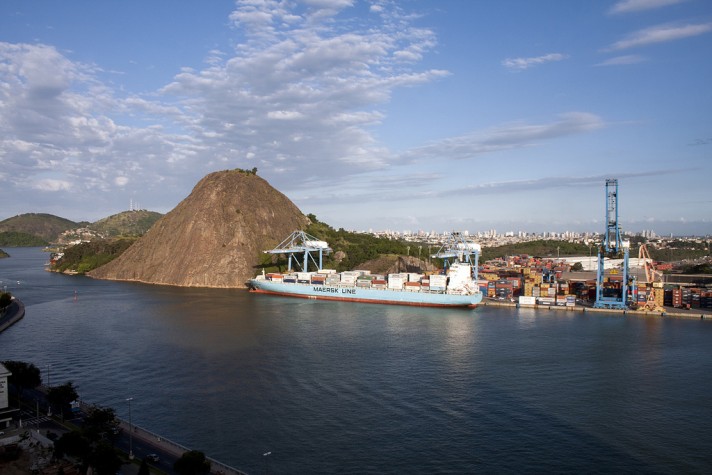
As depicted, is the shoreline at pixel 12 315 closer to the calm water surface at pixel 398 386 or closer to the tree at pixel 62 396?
the calm water surface at pixel 398 386

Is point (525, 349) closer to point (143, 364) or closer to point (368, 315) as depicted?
point (368, 315)

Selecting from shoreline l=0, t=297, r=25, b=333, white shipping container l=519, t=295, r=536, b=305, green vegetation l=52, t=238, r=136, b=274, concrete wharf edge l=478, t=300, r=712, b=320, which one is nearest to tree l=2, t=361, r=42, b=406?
shoreline l=0, t=297, r=25, b=333

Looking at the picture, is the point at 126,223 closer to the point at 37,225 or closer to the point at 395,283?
the point at 37,225

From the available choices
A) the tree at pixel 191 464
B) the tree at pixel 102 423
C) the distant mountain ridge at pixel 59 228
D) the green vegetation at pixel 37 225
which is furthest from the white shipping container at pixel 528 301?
the green vegetation at pixel 37 225

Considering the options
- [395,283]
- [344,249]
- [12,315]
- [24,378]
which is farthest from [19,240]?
[24,378]

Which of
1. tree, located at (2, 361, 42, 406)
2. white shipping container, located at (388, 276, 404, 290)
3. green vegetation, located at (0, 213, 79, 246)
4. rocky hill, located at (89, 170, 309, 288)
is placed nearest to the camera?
tree, located at (2, 361, 42, 406)

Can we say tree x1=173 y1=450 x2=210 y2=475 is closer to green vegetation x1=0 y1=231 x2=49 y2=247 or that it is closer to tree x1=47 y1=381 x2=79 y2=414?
tree x1=47 y1=381 x2=79 y2=414

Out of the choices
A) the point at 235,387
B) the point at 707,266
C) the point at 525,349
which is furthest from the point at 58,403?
the point at 707,266
